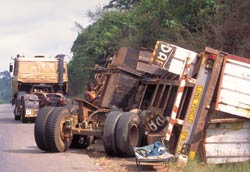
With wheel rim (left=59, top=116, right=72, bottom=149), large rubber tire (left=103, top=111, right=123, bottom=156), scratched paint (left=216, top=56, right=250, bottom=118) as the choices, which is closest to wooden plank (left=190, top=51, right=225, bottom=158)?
scratched paint (left=216, top=56, right=250, bottom=118)

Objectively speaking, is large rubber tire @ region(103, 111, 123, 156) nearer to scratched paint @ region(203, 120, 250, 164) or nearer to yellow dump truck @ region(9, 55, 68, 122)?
scratched paint @ region(203, 120, 250, 164)

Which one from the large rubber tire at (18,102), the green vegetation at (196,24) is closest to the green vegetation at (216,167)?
the green vegetation at (196,24)

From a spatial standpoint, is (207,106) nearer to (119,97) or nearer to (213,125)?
(213,125)

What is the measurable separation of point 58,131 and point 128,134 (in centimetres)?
182

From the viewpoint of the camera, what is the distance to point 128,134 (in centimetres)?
1312

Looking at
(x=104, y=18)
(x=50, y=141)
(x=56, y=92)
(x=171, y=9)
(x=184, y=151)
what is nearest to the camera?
(x=184, y=151)

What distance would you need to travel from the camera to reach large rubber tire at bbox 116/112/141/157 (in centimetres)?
1297

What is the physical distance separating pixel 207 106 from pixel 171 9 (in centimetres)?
1277

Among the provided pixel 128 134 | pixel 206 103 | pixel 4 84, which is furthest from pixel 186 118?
pixel 4 84

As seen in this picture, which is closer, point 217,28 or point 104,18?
point 217,28

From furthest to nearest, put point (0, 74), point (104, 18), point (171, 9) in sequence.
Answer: point (0, 74), point (104, 18), point (171, 9)

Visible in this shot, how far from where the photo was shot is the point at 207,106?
12.2 metres

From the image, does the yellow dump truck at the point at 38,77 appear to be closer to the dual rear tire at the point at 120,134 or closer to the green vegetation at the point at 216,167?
the dual rear tire at the point at 120,134

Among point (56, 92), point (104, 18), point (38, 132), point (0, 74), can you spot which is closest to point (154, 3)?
point (56, 92)
